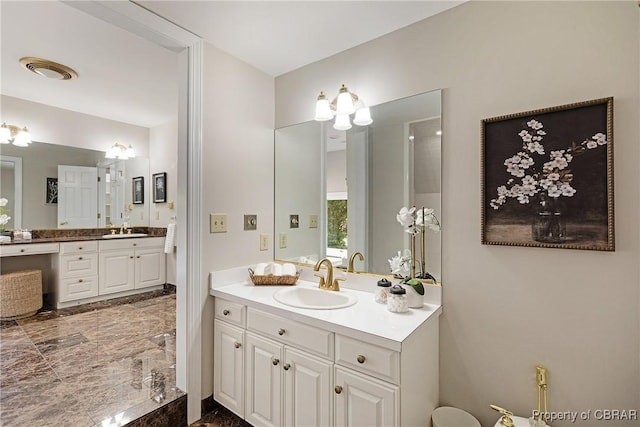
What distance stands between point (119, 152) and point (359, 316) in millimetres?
4215

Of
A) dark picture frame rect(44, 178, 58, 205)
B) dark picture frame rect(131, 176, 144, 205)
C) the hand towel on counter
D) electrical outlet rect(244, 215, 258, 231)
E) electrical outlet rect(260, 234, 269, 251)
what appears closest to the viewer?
electrical outlet rect(244, 215, 258, 231)

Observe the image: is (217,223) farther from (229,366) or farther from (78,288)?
(78,288)

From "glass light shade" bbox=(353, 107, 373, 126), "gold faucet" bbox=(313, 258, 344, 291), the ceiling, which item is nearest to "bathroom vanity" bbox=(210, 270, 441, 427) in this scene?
"gold faucet" bbox=(313, 258, 344, 291)

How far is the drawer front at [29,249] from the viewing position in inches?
120

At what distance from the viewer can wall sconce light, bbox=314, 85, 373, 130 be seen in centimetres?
180

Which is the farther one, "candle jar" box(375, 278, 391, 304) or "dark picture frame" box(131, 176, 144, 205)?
"dark picture frame" box(131, 176, 144, 205)

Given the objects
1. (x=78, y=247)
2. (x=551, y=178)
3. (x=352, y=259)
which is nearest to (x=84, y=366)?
(x=78, y=247)

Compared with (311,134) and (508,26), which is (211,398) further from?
(508,26)

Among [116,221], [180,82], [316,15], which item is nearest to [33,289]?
[116,221]

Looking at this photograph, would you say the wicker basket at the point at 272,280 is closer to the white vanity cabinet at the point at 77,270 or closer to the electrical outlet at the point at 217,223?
the electrical outlet at the point at 217,223

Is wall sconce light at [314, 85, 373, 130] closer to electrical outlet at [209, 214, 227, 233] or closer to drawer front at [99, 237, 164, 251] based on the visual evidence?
electrical outlet at [209, 214, 227, 233]

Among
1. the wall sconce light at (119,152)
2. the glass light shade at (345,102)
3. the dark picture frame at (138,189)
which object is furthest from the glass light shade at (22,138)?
the glass light shade at (345,102)

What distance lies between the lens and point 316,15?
1.65 metres

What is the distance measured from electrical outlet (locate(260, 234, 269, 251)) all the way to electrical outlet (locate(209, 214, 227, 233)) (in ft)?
1.09
